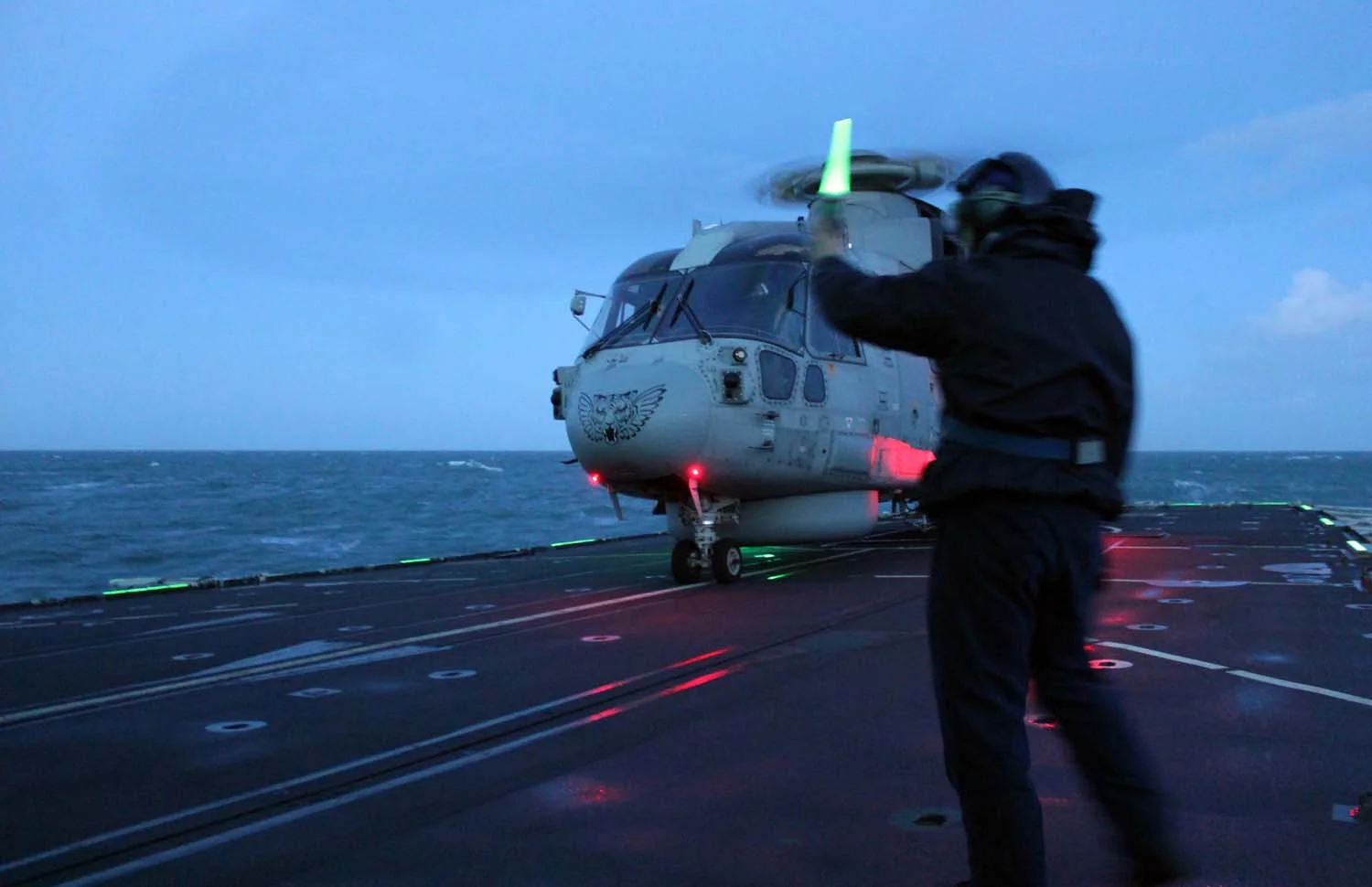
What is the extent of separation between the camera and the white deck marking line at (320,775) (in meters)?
3.65

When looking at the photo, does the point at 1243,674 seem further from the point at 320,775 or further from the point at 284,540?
the point at 284,540

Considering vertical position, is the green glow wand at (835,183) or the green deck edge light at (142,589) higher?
the green glow wand at (835,183)

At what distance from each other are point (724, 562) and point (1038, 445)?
9388 millimetres

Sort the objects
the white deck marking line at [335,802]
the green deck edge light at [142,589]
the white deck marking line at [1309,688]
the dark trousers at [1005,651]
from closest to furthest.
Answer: the dark trousers at [1005,651], the white deck marking line at [335,802], the white deck marking line at [1309,688], the green deck edge light at [142,589]

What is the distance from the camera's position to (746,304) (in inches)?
470

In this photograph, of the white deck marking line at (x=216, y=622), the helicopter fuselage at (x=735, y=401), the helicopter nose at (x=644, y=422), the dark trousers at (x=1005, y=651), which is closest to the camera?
the dark trousers at (x=1005, y=651)

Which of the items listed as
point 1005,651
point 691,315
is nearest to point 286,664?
point 1005,651

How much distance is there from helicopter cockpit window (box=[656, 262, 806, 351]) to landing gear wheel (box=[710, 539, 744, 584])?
2.31 meters

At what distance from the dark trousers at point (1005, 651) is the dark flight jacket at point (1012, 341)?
0.08m

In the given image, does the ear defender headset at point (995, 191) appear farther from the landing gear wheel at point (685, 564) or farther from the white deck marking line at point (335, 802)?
the landing gear wheel at point (685, 564)

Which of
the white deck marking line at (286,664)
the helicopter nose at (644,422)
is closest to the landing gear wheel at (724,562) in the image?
the white deck marking line at (286,664)

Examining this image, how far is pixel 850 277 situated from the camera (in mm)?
2826

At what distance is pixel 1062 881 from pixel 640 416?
7962 mm

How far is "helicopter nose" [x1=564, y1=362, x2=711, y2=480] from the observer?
1082 centimetres
